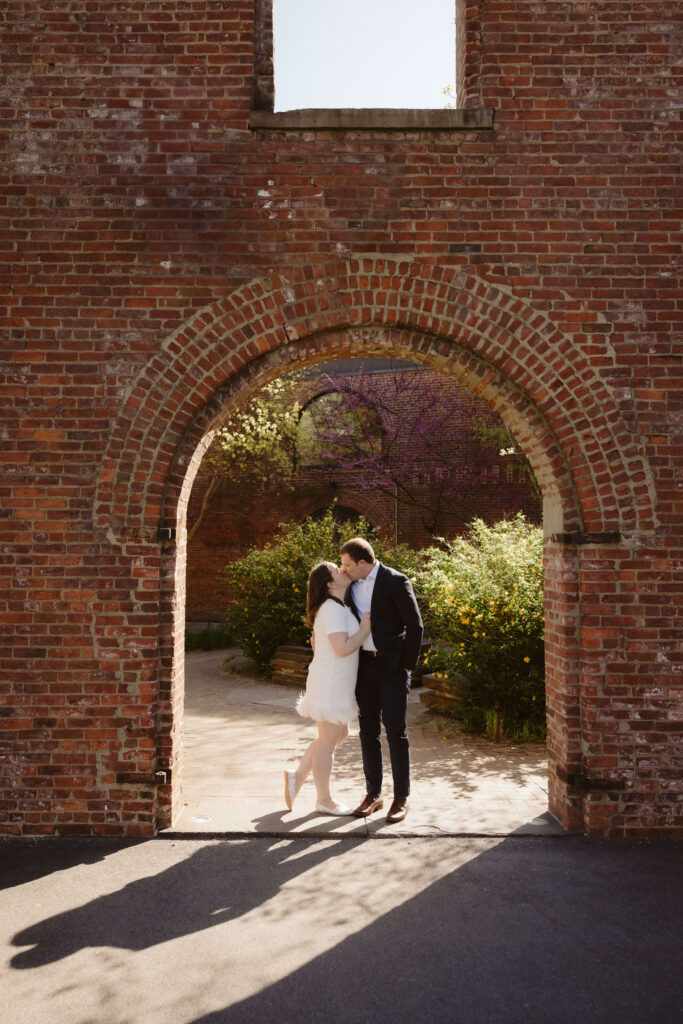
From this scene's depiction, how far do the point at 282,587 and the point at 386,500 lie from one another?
6.80 m

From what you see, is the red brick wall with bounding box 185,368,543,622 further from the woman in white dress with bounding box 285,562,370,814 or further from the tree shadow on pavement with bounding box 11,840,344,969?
the tree shadow on pavement with bounding box 11,840,344,969

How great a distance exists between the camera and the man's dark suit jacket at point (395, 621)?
4797 millimetres

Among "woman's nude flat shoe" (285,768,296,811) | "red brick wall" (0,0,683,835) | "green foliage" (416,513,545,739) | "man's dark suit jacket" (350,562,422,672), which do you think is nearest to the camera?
"red brick wall" (0,0,683,835)

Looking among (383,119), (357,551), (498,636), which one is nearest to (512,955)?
(357,551)

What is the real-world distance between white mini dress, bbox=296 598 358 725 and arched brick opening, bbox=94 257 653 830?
99 centimetres

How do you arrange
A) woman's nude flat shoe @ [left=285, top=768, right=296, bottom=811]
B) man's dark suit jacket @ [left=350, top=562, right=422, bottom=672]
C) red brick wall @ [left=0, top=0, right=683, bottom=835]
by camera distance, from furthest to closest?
woman's nude flat shoe @ [left=285, top=768, right=296, bottom=811] → man's dark suit jacket @ [left=350, top=562, right=422, bottom=672] → red brick wall @ [left=0, top=0, right=683, bottom=835]

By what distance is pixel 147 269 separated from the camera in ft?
15.8

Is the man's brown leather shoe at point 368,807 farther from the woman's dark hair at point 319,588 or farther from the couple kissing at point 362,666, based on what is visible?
the woman's dark hair at point 319,588

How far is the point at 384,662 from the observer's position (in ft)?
16.0

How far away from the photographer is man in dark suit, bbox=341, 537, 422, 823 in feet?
15.8

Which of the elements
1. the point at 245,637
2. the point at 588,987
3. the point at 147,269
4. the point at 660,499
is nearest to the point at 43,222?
the point at 147,269

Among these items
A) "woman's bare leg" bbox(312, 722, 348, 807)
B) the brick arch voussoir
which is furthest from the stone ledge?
"woman's bare leg" bbox(312, 722, 348, 807)

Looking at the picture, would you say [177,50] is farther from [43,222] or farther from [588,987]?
[588,987]

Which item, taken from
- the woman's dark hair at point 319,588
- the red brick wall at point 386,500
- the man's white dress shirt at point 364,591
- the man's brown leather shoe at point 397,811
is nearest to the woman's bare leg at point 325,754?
the man's brown leather shoe at point 397,811
